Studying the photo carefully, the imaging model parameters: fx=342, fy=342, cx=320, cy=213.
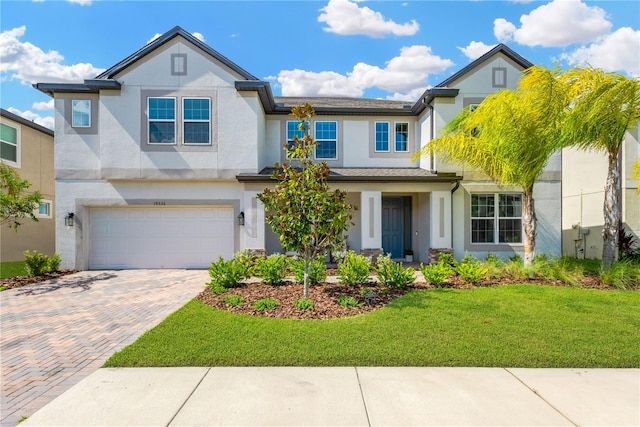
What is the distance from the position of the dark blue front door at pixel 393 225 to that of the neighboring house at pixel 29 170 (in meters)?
14.0

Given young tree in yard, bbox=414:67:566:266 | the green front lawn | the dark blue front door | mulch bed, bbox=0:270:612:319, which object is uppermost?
young tree in yard, bbox=414:67:566:266

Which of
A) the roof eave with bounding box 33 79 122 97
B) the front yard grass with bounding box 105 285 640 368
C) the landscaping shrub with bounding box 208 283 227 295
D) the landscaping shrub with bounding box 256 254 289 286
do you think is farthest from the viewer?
the roof eave with bounding box 33 79 122 97

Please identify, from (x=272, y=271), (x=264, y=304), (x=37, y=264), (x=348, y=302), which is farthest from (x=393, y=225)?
(x=37, y=264)

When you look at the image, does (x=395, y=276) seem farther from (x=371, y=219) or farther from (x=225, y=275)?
(x=371, y=219)

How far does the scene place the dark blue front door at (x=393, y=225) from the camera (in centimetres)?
1420

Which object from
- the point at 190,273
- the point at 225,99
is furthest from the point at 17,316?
the point at 225,99

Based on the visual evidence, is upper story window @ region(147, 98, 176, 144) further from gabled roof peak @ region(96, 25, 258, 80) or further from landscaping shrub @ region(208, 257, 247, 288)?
landscaping shrub @ region(208, 257, 247, 288)

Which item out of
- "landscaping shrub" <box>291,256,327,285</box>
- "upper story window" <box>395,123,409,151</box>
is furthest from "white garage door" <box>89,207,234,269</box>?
"upper story window" <box>395,123,409,151</box>

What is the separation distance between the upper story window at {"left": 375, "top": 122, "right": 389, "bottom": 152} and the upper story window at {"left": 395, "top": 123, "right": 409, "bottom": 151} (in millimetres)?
417

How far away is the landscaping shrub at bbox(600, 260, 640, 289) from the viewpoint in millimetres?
8609

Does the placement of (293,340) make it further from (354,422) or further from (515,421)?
(515,421)

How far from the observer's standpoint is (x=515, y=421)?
10.7 feet

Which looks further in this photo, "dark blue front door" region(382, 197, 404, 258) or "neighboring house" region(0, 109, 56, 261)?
"dark blue front door" region(382, 197, 404, 258)

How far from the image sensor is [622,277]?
8711mm
